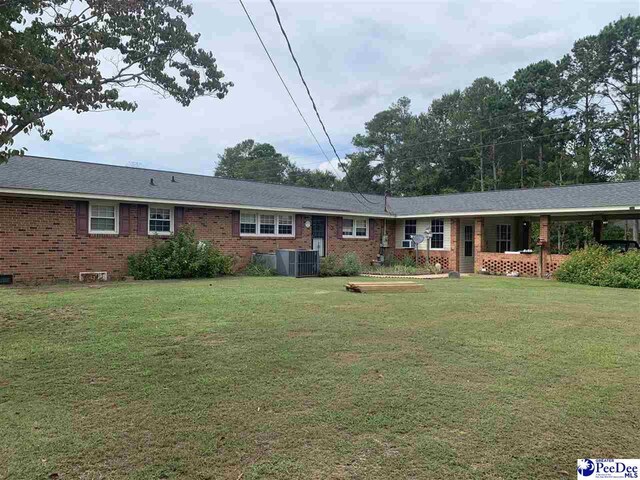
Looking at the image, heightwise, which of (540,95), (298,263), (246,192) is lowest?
(298,263)

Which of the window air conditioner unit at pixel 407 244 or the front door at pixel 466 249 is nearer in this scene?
the front door at pixel 466 249

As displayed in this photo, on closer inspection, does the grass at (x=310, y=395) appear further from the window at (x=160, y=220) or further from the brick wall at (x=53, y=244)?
the window at (x=160, y=220)

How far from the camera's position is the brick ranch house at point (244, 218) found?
42.8ft

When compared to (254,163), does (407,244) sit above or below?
below

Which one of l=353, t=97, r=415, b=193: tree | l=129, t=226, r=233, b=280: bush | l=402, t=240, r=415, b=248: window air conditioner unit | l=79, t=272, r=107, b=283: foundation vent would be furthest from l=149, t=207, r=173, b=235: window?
l=353, t=97, r=415, b=193: tree

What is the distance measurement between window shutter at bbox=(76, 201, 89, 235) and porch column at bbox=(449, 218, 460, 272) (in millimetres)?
14478

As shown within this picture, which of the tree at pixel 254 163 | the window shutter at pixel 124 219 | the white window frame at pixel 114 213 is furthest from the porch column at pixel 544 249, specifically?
the tree at pixel 254 163

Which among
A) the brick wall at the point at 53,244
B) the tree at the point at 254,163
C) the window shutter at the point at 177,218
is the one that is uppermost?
the tree at the point at 254,163

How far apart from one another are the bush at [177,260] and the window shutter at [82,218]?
1543 millimetres

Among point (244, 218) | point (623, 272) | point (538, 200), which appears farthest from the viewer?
point (538, 200)

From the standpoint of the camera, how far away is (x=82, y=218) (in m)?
13.7

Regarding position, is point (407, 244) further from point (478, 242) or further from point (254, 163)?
point (254, 163)

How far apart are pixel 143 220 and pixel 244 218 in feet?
12.7
